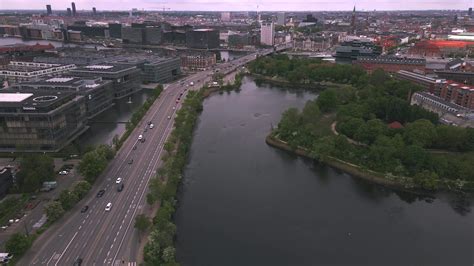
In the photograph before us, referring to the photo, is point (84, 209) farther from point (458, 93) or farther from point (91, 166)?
point (458, 93)

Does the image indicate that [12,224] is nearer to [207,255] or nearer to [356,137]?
[207,255]

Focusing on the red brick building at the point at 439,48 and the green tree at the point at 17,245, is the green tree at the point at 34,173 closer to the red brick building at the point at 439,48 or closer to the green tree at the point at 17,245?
the green tree at the point at 17,245

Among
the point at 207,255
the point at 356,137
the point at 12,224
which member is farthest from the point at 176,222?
the point at 356,137

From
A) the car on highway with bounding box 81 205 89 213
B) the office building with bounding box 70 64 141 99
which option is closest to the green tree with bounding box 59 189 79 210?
the car on highway with bounding box 81 205 89 213

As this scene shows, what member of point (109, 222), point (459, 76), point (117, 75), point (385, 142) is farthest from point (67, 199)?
point (459, 76)

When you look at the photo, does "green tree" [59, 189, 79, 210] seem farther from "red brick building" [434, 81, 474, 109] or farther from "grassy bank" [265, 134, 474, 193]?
"red brick building" [434, 81, 474, 109]

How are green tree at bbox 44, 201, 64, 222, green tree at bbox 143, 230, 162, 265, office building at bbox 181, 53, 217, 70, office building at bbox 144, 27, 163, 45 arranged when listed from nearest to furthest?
1. green tree at bbox 143, 230, 162, 265
2. green tree at bbox 44, 201, 64, 222
3. office building at bbox 181, 53, 217, 70
4. office building at bbox 144, 27, 163, 45
